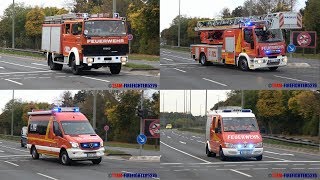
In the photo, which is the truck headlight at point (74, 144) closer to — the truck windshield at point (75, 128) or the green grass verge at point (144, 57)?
the truck windshield at point (75, 128)

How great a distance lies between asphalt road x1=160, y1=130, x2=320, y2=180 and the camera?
38.7 ft

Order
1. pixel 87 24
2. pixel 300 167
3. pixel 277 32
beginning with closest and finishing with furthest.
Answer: pixel 300 167 < pixel 87 24 < pixel 277 32

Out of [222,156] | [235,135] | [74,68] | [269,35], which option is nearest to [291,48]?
[269,35]

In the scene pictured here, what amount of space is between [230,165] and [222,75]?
5658 millimetres

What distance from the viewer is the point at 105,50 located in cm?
1792

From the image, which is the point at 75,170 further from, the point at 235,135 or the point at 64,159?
the point at 235,135

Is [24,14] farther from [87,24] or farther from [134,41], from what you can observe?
[134,41]

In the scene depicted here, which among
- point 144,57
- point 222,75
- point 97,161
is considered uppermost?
point 144,57

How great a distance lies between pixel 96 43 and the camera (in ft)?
59.2

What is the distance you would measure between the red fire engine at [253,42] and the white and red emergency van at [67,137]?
23.5ft

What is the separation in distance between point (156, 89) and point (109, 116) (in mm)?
1565

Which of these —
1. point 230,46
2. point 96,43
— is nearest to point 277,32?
point 230,46

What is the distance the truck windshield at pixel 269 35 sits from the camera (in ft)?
66.0

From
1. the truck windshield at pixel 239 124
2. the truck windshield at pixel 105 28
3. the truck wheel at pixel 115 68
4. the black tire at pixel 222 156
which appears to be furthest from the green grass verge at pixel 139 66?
the black tire at pixel 222 156
